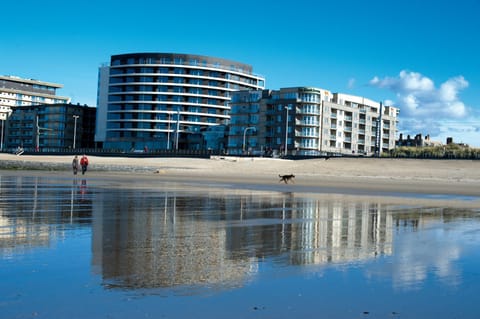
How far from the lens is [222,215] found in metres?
16.0

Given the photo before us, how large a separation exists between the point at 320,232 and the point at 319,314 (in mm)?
6880

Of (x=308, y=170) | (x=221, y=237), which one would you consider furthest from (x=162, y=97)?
(x=221, y=237)

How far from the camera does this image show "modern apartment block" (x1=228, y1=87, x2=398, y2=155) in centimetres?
11875

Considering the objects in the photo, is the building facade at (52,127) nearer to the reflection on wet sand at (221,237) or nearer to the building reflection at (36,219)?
the building reflection at (36,219)

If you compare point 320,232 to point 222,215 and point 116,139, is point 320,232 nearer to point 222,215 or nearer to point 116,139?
point 222,215

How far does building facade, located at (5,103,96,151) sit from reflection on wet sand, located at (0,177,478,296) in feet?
481

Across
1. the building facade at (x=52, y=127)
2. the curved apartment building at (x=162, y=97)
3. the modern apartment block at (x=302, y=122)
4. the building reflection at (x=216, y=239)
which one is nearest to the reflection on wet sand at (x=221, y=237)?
the building reflection at (x=216, y=239)

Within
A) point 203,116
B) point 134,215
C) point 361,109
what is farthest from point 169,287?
point 203,116

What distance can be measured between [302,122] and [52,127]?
83115mm

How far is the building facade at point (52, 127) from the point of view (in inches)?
6422

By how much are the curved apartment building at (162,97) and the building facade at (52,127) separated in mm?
19337

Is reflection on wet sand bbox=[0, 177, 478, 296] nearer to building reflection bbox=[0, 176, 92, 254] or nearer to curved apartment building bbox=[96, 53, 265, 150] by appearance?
building reflection bbox=[0, 176, 92, 254]

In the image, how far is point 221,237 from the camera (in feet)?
37.9

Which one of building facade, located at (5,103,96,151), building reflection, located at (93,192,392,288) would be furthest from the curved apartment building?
building reflection, located at (93,192,392,288)
